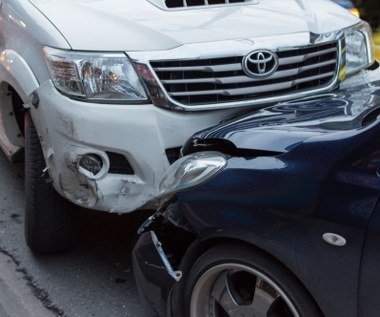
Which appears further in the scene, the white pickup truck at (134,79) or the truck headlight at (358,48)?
the truck headlight at (358,48)

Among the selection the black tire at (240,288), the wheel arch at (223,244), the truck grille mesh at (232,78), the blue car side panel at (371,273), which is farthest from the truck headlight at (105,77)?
the blue car side panel at (371,273)

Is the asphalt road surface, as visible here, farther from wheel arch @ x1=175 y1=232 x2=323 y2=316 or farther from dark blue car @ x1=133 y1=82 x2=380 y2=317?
wheel arch @ x1=175 y1=232 x2=323 y2=316

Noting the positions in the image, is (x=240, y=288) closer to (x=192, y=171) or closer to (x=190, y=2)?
(x=192, y=171)

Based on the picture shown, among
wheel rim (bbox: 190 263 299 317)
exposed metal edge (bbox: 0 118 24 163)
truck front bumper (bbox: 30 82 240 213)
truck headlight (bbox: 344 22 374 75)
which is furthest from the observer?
exposed metal edge (bbox: 0 118 24 163)

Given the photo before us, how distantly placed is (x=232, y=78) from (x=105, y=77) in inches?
25.2

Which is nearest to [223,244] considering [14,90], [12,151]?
[14,90]

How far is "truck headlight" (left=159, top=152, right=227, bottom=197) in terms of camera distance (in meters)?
2.37

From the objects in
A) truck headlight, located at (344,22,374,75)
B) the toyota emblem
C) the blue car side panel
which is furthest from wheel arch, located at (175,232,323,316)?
truck headlight, located at (344,22,374,75)

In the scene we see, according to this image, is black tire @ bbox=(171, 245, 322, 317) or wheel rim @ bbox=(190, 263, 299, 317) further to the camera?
wheel rim @ bbox=(190, 263, 299, 317)

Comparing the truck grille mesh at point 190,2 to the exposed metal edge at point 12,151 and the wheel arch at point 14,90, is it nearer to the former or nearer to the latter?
the wheel arch at point 14,90

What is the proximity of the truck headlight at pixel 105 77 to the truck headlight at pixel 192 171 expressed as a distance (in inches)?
21.0

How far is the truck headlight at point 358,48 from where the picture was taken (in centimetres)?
348

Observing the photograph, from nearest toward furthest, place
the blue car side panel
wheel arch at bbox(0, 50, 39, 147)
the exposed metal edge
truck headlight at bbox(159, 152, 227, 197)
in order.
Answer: the blue car side panel, truck headlight at bbox(159, 152, 227, 197), wheel arch at bbox(0, 50, 39, 147), the exposed metal edge

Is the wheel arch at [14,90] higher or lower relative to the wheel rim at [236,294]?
higher
